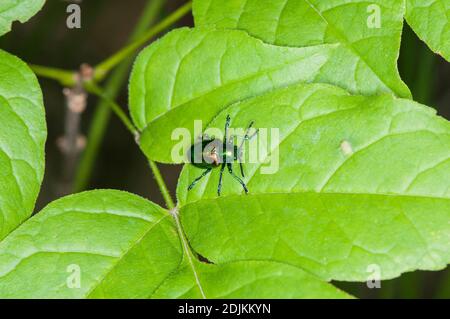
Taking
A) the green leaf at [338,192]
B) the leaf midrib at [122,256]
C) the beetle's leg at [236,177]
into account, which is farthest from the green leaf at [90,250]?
the beetle's leg at [236,177]

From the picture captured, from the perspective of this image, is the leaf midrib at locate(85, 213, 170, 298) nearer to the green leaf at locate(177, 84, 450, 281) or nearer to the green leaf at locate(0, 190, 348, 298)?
the green leaf at locate(0, 190, 348, 298)

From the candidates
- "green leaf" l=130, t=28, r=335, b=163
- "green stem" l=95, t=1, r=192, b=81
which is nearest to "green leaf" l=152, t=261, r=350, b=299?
"green leaf" l=130, t=28, r=335, b=163

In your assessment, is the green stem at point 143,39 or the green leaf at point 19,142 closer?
the green leaf at point 19,142

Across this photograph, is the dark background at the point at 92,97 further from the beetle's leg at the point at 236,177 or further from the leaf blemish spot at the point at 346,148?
the leaf blemish spot at the point at 346,148

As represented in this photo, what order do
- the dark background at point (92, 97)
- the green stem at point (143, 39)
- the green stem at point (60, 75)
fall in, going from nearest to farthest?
1. the green stem at point (143, 39)
2. the green stem at point (60, 75)
3. the dark background at point (92, 97)

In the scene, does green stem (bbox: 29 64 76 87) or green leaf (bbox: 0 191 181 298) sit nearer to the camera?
green leaf (bbox: 0 191 181 298)

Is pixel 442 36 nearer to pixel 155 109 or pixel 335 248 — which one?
pixel 335 248
